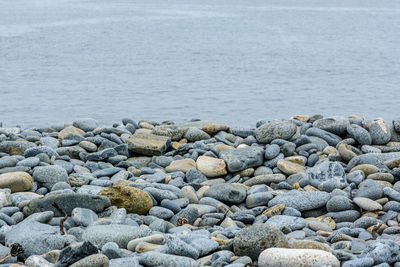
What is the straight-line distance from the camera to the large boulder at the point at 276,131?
789cm

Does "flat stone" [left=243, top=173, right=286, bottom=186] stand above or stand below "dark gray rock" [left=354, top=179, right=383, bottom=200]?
below

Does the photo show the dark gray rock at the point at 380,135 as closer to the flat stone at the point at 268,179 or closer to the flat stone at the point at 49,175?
the flat stone at the point at 268,179

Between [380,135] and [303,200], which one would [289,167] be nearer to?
[303,200]

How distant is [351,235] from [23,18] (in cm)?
2829

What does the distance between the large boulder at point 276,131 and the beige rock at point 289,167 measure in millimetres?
755

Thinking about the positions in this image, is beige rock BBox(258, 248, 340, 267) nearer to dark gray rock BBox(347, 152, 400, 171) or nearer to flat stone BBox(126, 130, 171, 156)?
dark gray rock BBox(347, 152, 400, 171)

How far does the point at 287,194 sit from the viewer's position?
6.12 meters

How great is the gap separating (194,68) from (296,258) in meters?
14.7

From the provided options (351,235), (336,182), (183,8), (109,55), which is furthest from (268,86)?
(183,8)

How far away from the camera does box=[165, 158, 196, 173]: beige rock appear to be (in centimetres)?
728

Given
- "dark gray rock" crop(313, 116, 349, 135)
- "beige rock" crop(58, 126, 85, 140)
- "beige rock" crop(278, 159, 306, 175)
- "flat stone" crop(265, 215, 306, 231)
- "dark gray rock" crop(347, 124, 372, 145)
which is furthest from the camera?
"beige rock" crop(58, 126, 85, 140)

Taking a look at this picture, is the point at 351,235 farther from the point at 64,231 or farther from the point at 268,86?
the point at 268,86

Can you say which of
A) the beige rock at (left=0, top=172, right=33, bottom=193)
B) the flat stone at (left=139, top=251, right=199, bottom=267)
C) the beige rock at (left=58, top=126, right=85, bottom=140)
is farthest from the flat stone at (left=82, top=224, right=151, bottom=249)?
the beige rock at (left=58, top=126, right=85, bottom=140)

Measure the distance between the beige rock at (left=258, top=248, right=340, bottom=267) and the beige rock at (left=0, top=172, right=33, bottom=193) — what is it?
9.96 feet
